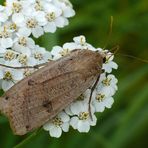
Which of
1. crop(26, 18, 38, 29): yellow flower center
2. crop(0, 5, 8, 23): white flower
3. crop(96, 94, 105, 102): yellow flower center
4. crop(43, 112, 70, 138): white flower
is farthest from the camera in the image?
crop(26, 18, 38, 29): yellow flower center

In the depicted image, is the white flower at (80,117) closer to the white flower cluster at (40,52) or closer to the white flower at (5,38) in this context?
the white flower cluster at (40,52)

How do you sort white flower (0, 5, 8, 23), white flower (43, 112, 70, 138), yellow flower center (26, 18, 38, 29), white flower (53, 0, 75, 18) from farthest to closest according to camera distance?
white flower (53, 0, 75, 18) < yellow flower center (26, 18, 38, 29) < white flower (0, 5, 8, 23) < white flower (43, 112, 70, 138)

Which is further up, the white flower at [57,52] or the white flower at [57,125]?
the white flower at [57,52]

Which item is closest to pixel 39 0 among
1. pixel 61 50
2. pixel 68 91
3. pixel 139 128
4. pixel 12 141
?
pixel 61 50

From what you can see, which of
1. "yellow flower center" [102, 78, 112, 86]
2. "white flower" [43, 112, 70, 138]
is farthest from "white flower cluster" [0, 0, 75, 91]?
"yellow flower center" [102, 78, 112, 86]

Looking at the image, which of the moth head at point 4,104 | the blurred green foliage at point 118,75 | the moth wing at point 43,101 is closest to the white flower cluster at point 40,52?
the moth wing at point 43,101

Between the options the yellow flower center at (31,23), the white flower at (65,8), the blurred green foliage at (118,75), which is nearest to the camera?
the yellow flower center at (31,23)

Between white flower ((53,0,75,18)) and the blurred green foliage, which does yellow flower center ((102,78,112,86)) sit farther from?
the blurred green foliage

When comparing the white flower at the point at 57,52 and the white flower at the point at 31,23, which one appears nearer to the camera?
the white flower at the point at 57,52
